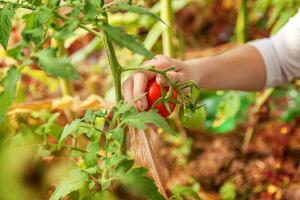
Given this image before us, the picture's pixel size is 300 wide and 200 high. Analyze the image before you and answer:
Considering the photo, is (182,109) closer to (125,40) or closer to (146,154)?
(146,154)

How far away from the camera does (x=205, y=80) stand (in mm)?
1228

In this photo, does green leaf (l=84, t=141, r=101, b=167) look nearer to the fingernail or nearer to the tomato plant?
the tomato plant

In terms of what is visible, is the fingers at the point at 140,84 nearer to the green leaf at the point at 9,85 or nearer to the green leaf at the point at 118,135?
Answer: the green leaf at the point at 118,135

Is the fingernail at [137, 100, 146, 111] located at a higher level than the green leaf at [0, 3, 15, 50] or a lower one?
lower

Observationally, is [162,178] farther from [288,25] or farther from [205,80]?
[288,25]

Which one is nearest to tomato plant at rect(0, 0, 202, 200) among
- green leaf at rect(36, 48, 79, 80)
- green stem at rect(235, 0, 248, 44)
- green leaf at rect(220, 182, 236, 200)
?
green leaf at rect(36, 48, 79, 80)

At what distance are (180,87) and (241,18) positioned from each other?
3.37 ft

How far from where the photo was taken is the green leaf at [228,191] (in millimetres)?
1577

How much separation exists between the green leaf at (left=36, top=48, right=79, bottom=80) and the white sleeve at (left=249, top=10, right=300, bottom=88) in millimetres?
848

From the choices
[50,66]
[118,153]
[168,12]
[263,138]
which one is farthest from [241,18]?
[50,66]

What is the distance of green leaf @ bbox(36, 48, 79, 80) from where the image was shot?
57 centimetres

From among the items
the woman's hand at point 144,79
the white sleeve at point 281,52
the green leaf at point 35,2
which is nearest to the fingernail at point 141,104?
the woman's hand at point 144,79

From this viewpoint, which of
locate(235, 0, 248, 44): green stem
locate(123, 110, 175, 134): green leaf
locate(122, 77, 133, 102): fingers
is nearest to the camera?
locate(123, 110, 175, 134): green leaf

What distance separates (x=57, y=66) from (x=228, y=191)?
3.66 feet
